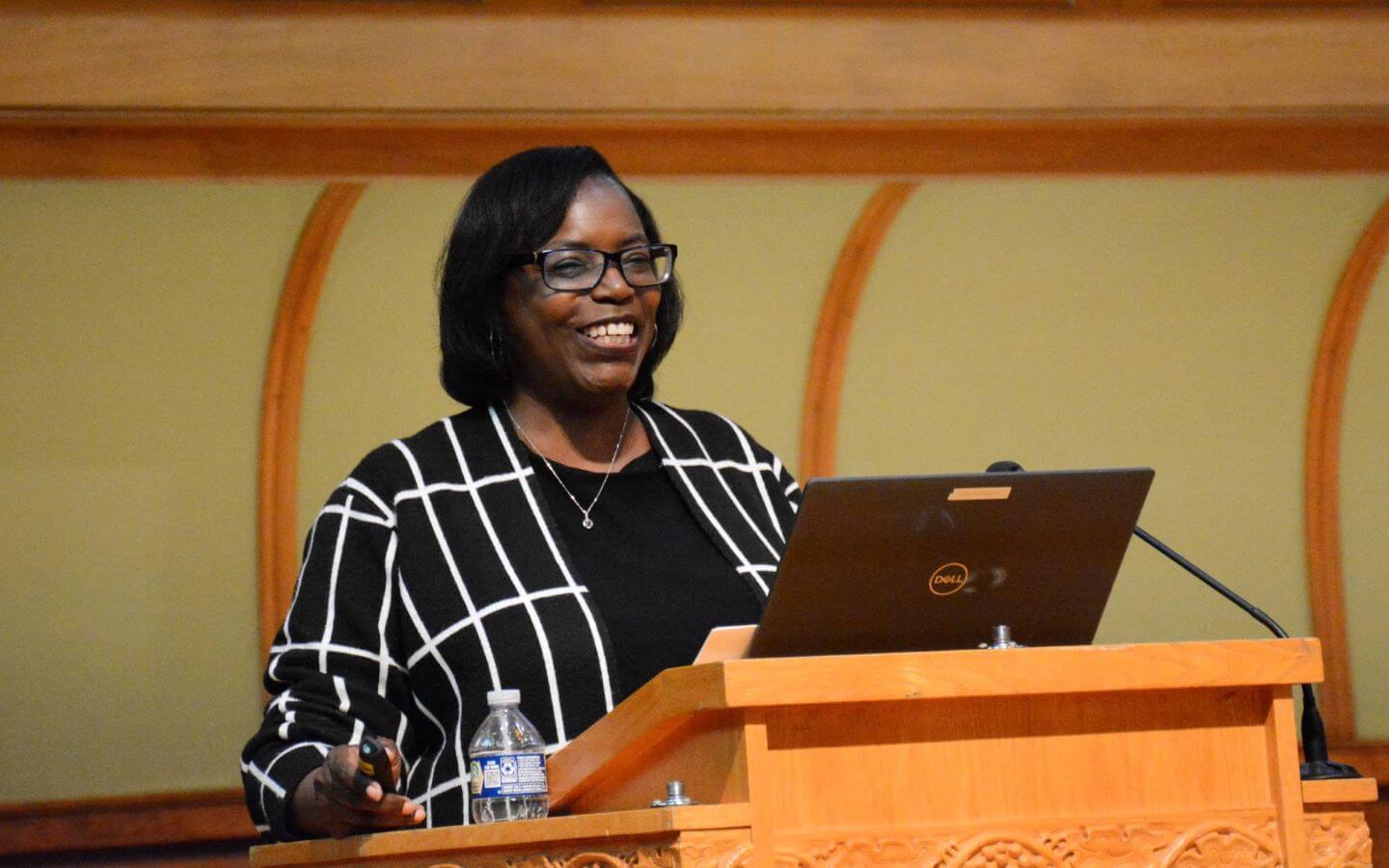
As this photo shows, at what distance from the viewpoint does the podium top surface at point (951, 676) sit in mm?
1763

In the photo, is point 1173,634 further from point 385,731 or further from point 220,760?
point 385,731

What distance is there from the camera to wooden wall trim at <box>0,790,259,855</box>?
17.4 feet

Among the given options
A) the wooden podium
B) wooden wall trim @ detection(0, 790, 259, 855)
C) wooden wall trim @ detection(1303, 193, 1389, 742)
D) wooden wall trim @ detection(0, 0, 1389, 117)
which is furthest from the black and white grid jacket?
wooden wall trim @ detection(1303, 193, 1389, 742)

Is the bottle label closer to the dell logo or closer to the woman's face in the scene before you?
the dell logo

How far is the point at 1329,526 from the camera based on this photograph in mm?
6133

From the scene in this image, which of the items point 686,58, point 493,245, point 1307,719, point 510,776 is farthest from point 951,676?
point 686,58

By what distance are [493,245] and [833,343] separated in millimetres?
3103

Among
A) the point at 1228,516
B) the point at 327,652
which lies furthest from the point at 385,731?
the point at 1228,516

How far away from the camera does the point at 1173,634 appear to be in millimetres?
6090

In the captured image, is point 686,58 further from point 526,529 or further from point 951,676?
point 951,676

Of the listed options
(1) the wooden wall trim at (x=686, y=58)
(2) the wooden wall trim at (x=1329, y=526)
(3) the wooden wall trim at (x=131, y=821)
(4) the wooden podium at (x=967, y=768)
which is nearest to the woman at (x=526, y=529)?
(4) the wooden podium at (x=967, y=768)

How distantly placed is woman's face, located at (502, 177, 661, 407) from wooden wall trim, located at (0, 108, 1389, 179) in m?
2.04

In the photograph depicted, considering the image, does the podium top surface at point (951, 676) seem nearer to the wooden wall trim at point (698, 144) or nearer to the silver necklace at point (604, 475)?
the silver necklace at point (604, 475)

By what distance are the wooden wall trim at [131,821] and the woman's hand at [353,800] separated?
3331 millimetres
